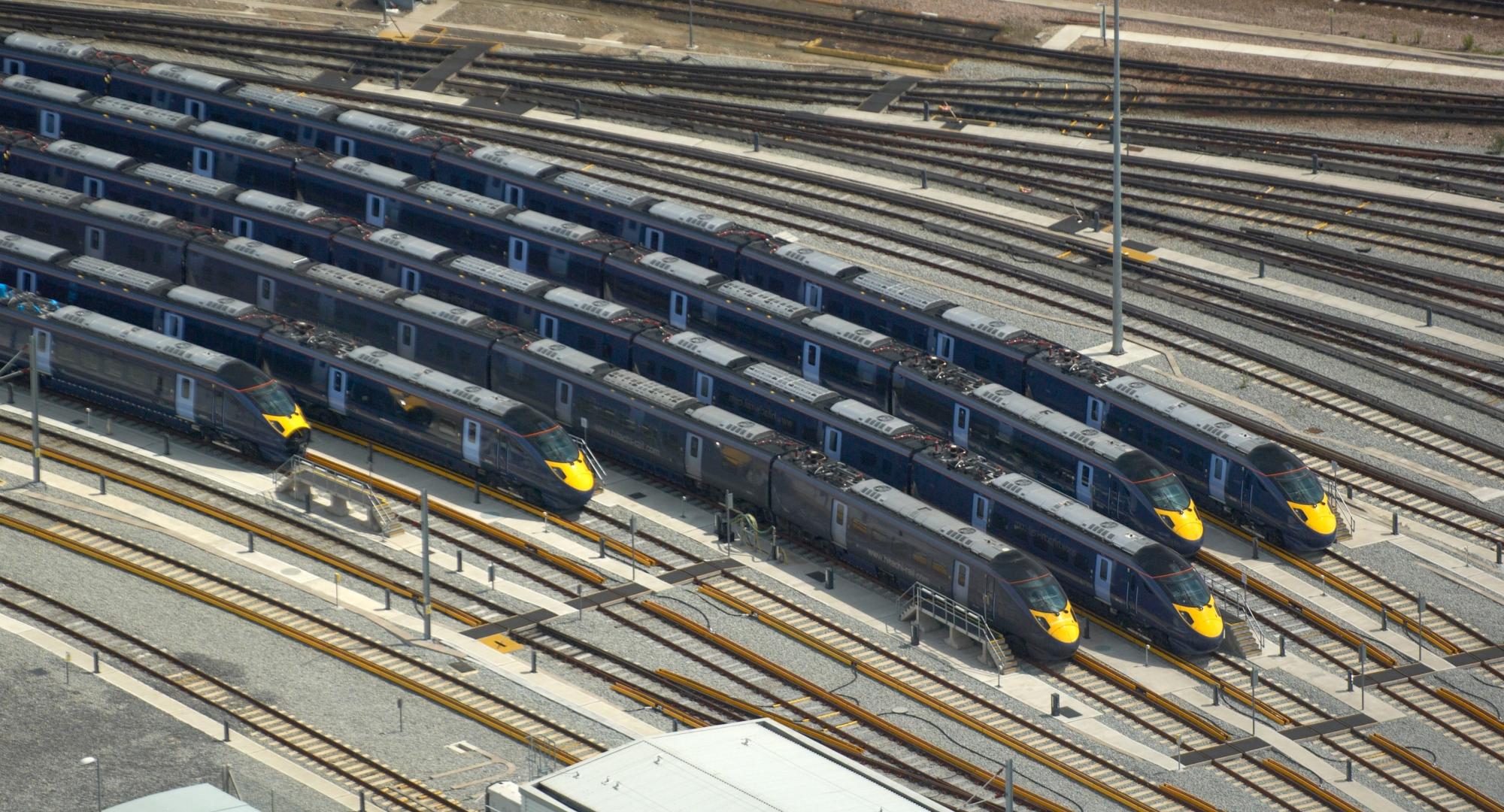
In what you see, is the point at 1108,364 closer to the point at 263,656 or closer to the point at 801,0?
the point at 263,656

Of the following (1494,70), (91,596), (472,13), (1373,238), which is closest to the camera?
(91,596)

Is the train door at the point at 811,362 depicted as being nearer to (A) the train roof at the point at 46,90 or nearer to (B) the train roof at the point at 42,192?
(B) the train roof at the point at 42,192

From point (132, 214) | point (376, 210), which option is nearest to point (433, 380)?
point (376, 210)

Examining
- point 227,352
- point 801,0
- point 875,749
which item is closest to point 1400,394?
point 875,749

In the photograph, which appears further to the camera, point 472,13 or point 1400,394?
point 472,13

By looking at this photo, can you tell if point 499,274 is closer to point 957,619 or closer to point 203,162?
point 203,162

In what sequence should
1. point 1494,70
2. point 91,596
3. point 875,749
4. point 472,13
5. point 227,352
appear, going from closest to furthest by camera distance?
point 875,749 → point 91,596 → point 227,352 → point 1494,70 → point 472,13

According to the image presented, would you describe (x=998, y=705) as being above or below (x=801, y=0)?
below
